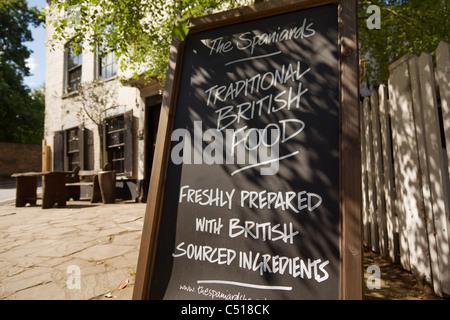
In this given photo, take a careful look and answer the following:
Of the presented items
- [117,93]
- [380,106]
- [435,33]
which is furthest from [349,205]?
[117,93]

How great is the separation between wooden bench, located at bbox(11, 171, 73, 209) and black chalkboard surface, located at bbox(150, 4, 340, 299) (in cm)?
581

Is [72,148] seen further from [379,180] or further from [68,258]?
[379,180]

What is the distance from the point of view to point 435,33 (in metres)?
4.38

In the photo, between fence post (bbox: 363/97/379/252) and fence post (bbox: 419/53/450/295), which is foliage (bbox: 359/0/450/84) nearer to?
fence post (bbox: 363/97/379/252)

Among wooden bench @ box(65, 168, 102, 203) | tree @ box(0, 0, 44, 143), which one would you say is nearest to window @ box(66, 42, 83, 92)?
wooden bench @ box(65, 168, 102, 203)

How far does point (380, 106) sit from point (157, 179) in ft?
7.89

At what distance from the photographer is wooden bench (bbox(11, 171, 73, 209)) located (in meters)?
6.21

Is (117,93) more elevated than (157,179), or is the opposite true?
(117,93)

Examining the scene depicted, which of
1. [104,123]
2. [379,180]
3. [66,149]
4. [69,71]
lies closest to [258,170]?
[379,180]

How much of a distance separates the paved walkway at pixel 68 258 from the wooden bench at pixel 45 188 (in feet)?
5.56

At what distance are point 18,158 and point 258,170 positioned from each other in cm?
2371

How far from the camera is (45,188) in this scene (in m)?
6.21
